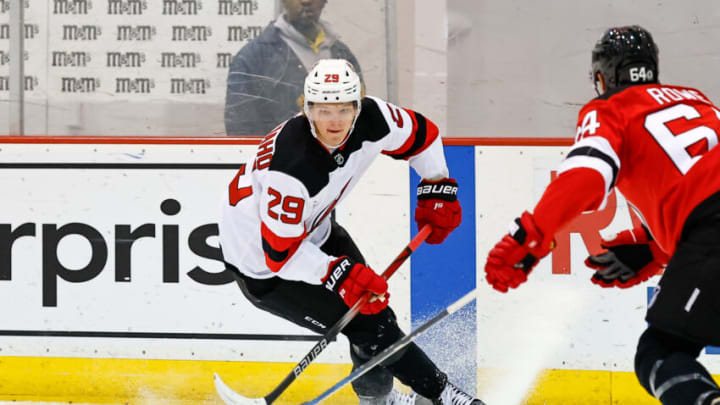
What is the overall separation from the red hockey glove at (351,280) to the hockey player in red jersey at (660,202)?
21.6 inches

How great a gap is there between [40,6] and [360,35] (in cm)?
127

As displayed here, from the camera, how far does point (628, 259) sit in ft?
7.39

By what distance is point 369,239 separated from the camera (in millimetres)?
3430

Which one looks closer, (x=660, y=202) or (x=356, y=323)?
Result: (x=660, y=202)

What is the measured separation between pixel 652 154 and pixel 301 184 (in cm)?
→ 98

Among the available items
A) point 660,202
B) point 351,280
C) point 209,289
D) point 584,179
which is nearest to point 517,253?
point 584,179

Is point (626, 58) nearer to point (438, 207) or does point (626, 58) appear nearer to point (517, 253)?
point (517, 253)

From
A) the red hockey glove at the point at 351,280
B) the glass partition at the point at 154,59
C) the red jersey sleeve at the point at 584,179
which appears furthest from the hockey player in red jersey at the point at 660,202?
the glass partition at the point at 154,59

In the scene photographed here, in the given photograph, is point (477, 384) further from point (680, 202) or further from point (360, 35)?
point (680, 202)

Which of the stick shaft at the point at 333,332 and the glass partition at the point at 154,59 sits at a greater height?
the glass partition at the point at 154,59

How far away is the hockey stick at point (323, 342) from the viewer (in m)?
2.68

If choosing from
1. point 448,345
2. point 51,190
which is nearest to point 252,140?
point 51,190

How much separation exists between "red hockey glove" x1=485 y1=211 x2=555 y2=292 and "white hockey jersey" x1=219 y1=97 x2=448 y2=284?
0.69 metres

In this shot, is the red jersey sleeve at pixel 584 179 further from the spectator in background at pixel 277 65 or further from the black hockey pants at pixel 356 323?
the spectator in background at pixel 277 65
